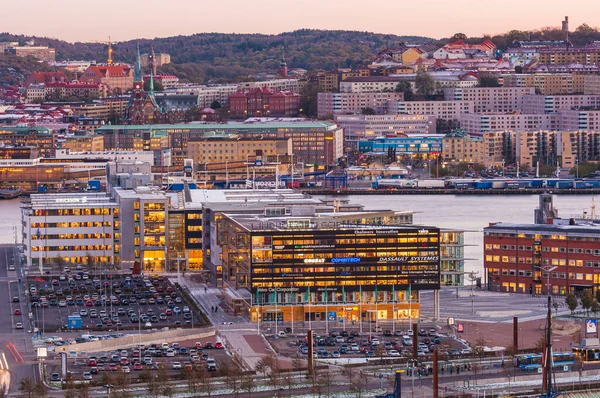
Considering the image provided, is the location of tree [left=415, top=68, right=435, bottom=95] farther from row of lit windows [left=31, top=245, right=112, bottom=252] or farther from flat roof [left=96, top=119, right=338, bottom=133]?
row of lit windows [left=31, top=245, right=112, bottom=252]

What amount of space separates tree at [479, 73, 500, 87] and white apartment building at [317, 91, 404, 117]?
10.1ft

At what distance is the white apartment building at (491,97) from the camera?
53.6m

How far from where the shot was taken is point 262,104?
55625 mm

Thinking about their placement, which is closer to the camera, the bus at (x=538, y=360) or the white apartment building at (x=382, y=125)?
the bus at (x=538, y=360)

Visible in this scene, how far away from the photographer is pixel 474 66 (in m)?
60.2

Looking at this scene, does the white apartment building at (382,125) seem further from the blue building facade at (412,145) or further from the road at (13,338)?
the road at (13,338)

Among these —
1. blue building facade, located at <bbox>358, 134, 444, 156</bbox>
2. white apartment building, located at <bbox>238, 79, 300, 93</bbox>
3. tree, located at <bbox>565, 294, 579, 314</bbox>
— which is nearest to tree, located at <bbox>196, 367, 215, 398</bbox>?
tree, located at <bbox>565, 294, 579, 314</bbox>

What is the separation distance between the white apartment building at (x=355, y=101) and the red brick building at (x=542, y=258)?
3286cm

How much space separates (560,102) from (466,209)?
786 inches

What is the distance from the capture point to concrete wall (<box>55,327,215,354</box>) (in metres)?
16.2

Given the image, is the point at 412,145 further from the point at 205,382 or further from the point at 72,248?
the point at 205,382

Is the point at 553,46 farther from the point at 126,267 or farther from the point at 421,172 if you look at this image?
the point at 126,267

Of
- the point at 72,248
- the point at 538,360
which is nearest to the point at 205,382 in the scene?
the point at 538,360

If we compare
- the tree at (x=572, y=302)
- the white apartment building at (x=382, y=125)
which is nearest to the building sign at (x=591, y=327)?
the tree at (x=572, y=302)
